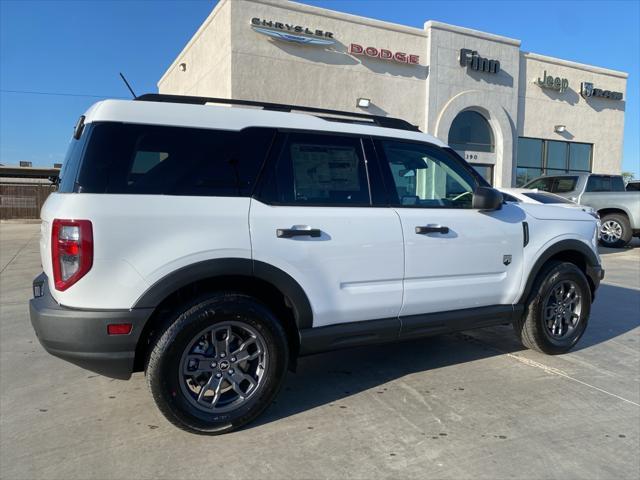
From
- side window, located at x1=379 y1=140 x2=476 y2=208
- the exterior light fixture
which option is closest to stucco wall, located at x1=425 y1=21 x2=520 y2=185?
the exterior light fixture

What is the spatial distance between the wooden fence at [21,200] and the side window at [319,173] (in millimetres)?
23112

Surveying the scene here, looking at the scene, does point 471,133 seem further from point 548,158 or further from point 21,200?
point 21,200

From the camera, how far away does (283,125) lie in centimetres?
331

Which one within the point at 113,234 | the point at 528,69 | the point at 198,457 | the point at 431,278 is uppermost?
the point at 528,69

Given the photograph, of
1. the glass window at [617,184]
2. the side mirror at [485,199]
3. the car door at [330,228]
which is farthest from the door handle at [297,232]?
the glass window at [617,184]

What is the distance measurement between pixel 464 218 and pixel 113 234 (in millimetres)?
2563

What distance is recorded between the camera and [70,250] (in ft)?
8.70

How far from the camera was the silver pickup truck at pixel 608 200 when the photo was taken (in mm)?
12491

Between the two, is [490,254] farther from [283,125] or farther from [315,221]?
[283,125]

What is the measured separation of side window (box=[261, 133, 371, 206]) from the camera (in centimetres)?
321

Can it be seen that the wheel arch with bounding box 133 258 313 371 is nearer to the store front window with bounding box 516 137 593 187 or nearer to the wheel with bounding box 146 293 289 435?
the wheel with bounding box 146 293 289 435

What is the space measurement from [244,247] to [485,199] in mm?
1953

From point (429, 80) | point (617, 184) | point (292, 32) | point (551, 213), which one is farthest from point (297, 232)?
point (429, 80)

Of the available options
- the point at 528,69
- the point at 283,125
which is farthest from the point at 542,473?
the point at 528,69
